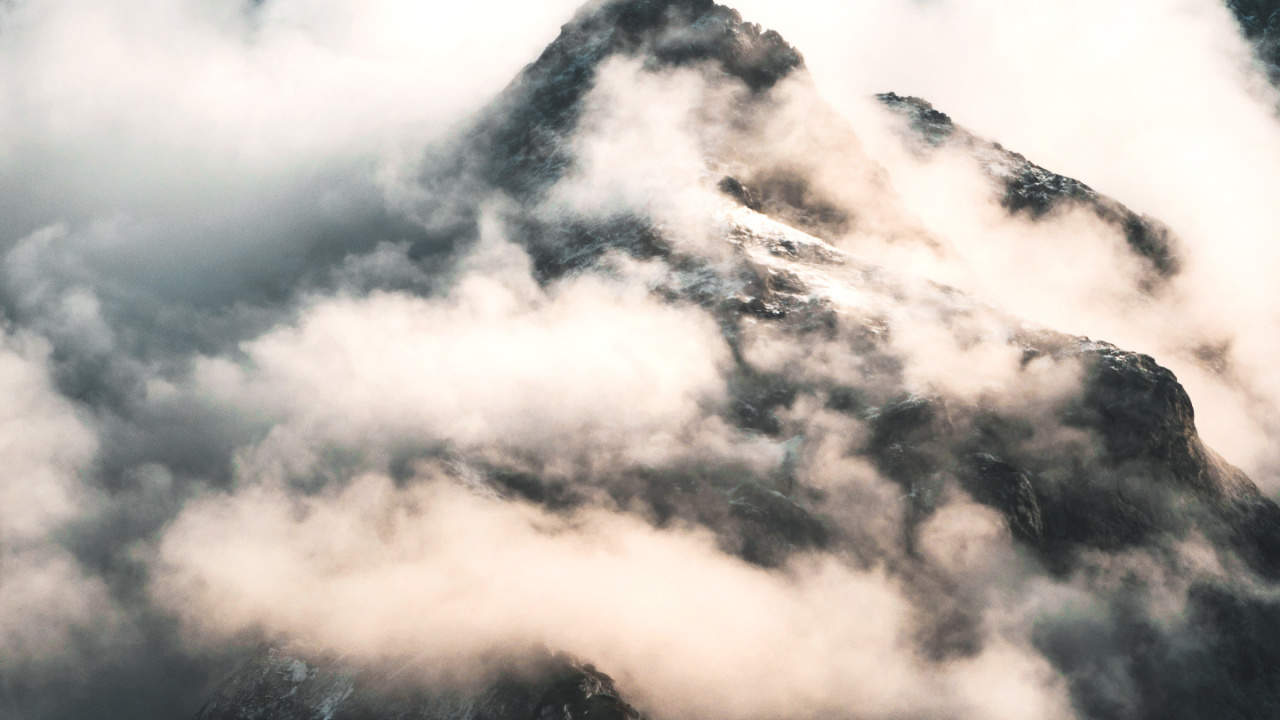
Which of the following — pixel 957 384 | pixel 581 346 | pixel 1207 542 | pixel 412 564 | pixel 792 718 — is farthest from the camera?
pixel 581 346

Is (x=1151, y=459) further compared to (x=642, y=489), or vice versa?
(x=642, y=489)

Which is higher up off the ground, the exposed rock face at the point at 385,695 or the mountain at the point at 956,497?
the mountain at the point at 956,497

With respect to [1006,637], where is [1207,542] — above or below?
above

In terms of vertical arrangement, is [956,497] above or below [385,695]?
above

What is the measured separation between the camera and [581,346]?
7657 inches

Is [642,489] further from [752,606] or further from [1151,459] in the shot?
[1151,459]

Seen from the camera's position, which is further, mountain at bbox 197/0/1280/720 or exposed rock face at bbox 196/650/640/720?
mountain at bbox 197/0/1280/720

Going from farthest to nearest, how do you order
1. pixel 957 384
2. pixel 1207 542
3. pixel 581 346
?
1. pixel 581 346
2. pixel 957 384
3. pixel 1207 542

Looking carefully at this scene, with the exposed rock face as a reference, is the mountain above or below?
above

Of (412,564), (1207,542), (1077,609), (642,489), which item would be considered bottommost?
(412,564)

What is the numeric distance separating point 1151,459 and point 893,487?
4601 centimetres

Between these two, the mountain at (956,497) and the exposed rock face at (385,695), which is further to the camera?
the mountain at (956,497)

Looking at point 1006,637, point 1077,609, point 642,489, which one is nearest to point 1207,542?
point 1077,609

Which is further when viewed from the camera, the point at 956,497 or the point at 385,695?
the point at 956,497
